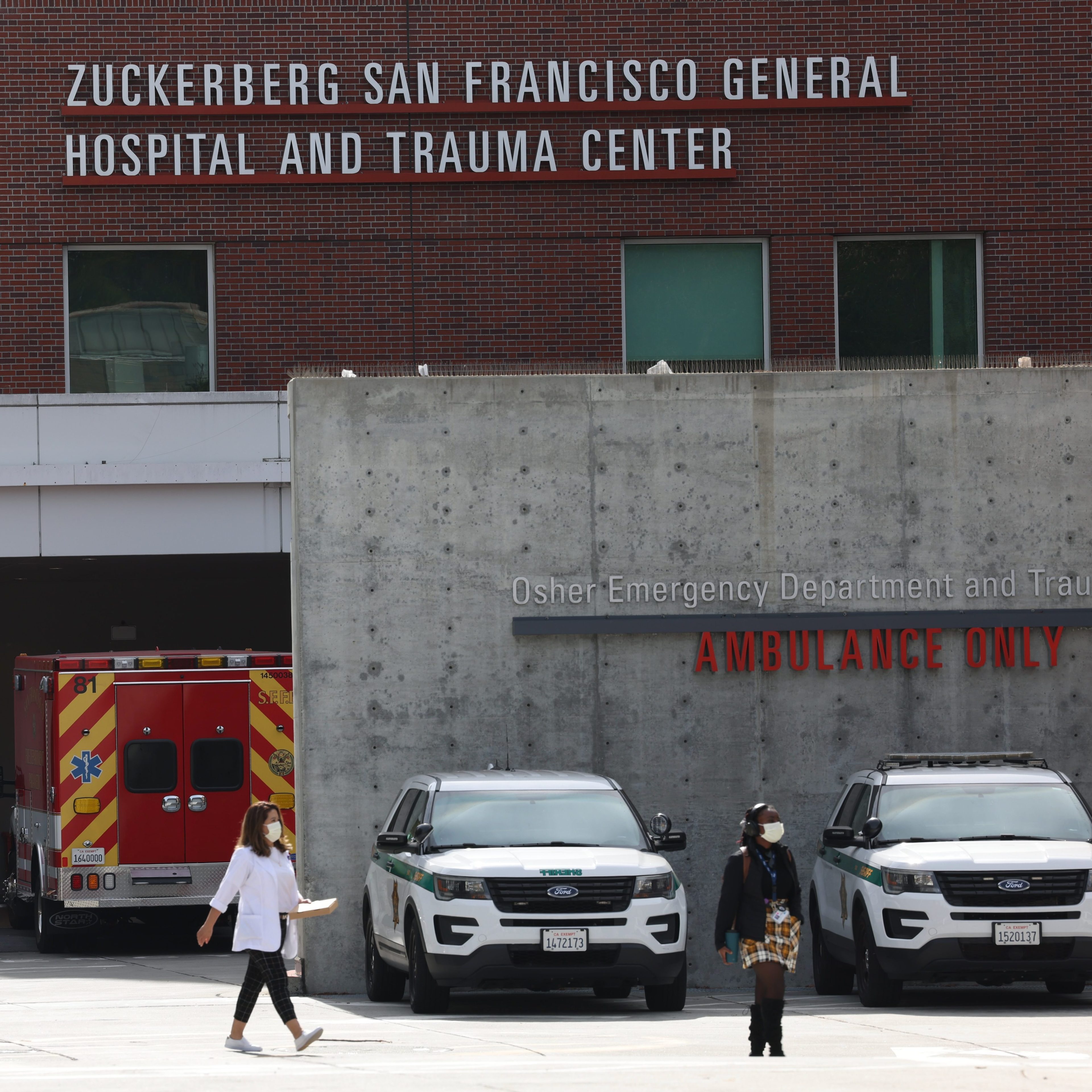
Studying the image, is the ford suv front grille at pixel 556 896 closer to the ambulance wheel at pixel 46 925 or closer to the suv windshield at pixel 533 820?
the suv windshield at pixel 533 820

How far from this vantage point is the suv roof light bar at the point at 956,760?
52.0 feet

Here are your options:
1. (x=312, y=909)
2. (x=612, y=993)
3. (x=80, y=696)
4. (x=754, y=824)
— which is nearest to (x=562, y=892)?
(x=612, y=993)

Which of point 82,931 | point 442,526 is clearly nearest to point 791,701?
point 442,526

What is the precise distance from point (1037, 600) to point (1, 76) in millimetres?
14412

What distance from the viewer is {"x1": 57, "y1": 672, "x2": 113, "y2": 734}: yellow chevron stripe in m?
20.3

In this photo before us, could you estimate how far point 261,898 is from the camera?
12.4 metres

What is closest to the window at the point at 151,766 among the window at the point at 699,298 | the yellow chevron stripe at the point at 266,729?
the yellow chevron stripe at the point at 266,729

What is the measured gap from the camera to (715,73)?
24453mm

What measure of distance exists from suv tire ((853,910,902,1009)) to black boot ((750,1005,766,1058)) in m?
3.14

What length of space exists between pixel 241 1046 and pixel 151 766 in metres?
8.53

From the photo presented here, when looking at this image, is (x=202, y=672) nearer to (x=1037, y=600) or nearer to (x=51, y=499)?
(x=51, y=499)

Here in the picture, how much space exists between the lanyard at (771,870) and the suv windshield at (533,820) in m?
3.01

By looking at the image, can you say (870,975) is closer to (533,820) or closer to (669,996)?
(669,996)

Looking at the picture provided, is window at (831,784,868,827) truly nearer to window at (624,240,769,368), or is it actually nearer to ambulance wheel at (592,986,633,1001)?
ambulance wheel at (592,986,633,1001)
